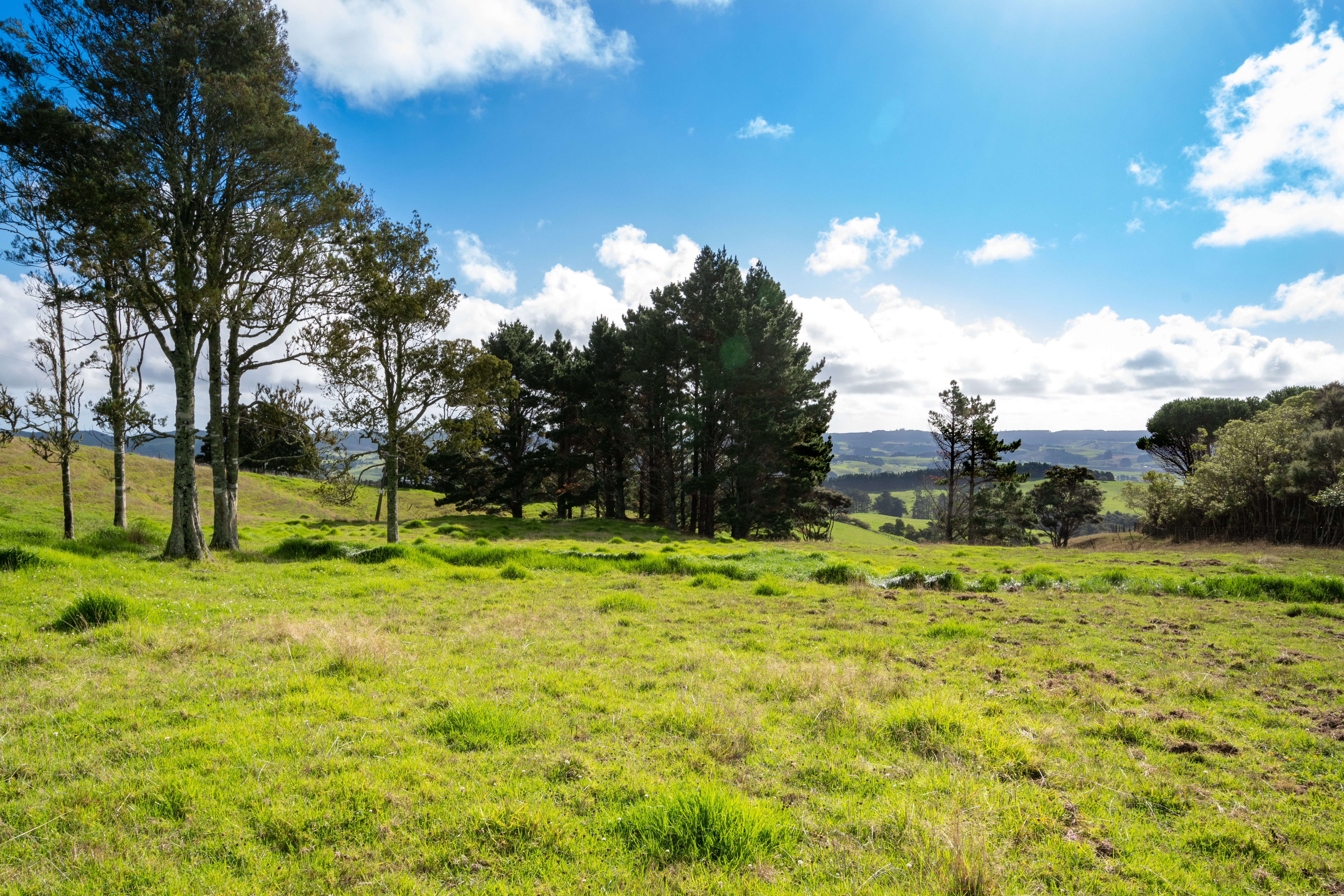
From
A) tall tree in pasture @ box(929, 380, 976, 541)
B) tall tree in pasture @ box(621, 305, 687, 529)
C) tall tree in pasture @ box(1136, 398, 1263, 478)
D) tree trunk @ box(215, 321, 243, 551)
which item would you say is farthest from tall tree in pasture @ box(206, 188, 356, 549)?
tall tree in pasture @ box(1136, 398, 1263, 478)

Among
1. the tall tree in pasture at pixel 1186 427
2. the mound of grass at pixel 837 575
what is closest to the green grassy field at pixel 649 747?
the mound of grass at pixel 837 575

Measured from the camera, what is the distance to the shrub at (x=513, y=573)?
1494 centimetres

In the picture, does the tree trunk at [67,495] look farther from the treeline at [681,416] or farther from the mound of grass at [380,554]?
the treeline at [681,416]

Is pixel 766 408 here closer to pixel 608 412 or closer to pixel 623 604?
pixel 608 412

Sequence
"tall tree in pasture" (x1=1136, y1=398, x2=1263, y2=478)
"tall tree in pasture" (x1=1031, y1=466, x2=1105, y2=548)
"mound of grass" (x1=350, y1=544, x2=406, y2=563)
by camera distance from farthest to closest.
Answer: "tall tree in pasture" (x1=1031, y1=466, x2=1105, y2=548), "tall tree in pasture" (x1=1136, y1=398, x2=1263, y2=478), "mound of grass" (x1=350, y1=544, x2=406, y2=563)

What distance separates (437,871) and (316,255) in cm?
1960

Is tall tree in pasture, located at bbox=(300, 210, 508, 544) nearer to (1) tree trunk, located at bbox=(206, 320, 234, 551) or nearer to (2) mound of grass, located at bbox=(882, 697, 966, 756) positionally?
(1) tree trunk, located at bbox=(206, 320, 234, 551)

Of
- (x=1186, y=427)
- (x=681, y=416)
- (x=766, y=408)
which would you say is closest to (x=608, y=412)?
(x=681, y=416)

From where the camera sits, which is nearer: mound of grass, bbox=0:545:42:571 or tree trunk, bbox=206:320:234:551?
mound of grass, bbox=0:545:42:571

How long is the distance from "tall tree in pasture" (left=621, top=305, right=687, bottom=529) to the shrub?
2455 centimetres

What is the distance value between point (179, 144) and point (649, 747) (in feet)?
62.7

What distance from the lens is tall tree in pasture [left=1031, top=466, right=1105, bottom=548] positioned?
219 feet

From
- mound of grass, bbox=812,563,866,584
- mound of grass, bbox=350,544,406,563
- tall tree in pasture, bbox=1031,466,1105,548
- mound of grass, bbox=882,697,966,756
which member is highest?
mound of grass, bbox=882,697,966,756

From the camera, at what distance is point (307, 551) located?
17578 millimetres
